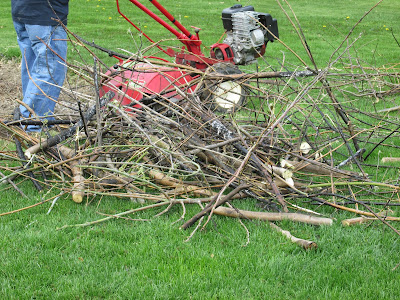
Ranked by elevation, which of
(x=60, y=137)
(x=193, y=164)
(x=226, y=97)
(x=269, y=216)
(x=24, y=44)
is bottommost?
(x=226, y=97)

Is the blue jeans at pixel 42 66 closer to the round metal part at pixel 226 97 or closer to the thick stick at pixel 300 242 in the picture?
the round metal part at pixel 226 97

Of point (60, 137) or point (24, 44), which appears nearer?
point (60, 137)

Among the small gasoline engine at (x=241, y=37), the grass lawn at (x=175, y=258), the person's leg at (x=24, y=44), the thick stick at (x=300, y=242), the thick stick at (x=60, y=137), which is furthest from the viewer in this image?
the small gasoline engine at (x=241, y=37)

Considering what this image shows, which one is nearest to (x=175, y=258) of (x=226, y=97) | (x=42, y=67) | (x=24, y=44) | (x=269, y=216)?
(x=269, y=216)

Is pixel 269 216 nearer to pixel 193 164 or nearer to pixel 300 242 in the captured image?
pixel 300 242

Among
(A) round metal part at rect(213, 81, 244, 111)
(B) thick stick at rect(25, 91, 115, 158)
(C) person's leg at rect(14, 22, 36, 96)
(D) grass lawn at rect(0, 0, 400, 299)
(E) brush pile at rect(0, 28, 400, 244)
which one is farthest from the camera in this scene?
(C) person's leg at rect(14, 22, 36, 96)

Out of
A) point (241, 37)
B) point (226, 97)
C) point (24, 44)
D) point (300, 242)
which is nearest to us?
point (300, 242)

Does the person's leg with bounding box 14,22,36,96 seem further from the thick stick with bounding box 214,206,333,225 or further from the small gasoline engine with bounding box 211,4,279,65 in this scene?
the thick stick with bounding box 214,206,333,225

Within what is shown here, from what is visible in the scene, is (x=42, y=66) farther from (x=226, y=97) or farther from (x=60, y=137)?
(x=226, y=97)

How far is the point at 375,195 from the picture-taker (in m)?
3.81

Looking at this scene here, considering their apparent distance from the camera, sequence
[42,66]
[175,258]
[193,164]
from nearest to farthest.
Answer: [175,258] < [193,164] < [42,66]

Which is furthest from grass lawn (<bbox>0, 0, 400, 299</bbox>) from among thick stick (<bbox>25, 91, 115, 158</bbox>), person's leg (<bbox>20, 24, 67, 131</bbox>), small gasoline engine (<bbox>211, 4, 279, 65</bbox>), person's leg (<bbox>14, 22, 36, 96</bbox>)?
small gasoline engine (<bbox>211, 4, 279, 65</bbox>)

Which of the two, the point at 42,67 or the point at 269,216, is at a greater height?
the point at 42,67

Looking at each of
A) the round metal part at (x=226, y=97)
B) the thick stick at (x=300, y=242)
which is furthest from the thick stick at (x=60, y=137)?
the thick stick at (x=300, y=242)
